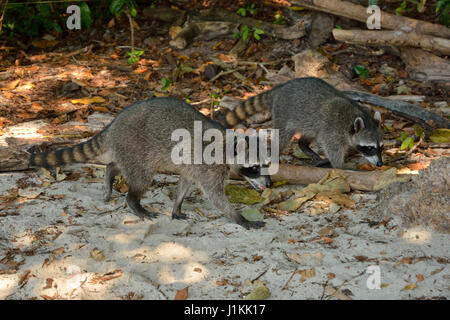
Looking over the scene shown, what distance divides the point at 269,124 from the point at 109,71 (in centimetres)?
269

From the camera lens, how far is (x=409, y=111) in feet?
20.3

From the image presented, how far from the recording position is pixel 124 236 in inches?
167

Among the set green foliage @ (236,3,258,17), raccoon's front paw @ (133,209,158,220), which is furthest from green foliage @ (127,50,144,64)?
raccoon's front paw @ (133,209,158,220)

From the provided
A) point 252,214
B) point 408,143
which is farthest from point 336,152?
point 252,214

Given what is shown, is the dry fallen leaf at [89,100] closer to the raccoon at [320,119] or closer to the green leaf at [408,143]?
the raccoon at [320,119]

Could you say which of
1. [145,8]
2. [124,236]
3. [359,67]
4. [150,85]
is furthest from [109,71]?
[124,236]

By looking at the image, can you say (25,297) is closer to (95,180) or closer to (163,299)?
(163,299)

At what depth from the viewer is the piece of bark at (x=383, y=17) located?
695cm

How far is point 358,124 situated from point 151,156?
2297 millimetres

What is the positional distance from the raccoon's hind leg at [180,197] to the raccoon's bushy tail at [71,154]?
79 cm

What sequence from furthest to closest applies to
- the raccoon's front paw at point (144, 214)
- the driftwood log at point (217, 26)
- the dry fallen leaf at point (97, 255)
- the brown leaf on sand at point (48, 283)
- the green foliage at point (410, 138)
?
1. the driftwood log at point (217, 26)
2. the green foliage at point (410, 138)
3. the raccoon's front paw at point (144, 214)
4. the dry fallen leaf at point (97, 255)
5. the brown leaf on sand at point (48, 283)

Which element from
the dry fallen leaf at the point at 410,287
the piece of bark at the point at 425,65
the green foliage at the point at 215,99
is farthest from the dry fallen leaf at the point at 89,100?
the dry fallen leaf at the point at 410,287

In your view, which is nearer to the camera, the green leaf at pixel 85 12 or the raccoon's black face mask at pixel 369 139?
the raccoon's black face mask at pixel 369 139

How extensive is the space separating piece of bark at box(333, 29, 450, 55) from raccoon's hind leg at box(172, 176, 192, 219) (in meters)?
3.46
